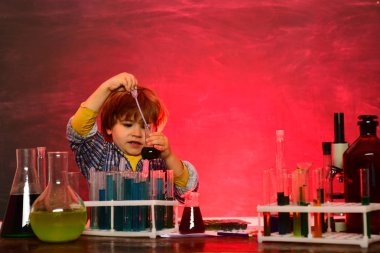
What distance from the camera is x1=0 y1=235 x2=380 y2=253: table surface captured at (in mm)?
1165

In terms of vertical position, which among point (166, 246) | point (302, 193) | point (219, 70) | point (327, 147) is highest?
point (219, 70)

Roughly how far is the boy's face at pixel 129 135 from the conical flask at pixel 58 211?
2.08 feet

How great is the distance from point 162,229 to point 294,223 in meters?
0.33

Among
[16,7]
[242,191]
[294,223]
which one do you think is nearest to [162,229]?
[294,223]

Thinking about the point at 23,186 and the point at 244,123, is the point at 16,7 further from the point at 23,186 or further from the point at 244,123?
the point at 23,186

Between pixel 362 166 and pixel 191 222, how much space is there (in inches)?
16.1

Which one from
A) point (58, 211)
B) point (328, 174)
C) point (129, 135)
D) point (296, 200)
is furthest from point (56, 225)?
point (129, 135)

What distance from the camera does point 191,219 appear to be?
1.44 m

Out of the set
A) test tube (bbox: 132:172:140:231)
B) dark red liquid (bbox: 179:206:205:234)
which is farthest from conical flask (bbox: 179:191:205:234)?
test tube (bbox: 132:172:140:231)

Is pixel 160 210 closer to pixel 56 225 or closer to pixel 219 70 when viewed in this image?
pixel 56 225

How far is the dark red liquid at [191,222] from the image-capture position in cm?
143

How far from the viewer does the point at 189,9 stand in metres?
2.51

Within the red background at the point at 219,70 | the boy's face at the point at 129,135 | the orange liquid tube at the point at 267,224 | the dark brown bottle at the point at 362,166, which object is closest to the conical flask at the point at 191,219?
the orange liquid tube at the point at 267,224

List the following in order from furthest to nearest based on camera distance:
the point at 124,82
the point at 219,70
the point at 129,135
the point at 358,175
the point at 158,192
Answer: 1. the point at 219,70
2. the point at 129,135
3. the point at 124,82
4. the point at 158,192
5. the point at 358,175
